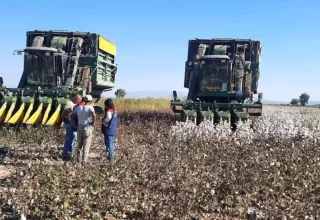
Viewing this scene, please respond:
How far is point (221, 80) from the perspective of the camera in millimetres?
16266

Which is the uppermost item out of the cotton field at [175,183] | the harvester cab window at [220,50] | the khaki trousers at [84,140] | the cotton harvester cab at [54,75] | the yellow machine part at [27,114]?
the harvester cab window at [220,50]

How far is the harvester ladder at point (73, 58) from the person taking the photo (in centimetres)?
1564

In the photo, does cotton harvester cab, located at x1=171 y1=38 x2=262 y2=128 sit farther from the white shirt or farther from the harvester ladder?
the white shirt

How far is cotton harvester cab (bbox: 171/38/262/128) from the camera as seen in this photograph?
49.6ft

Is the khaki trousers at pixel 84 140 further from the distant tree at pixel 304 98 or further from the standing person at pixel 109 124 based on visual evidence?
the distant tree at pixel 304 98

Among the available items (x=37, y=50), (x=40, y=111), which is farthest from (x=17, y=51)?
(x=40, y=111)

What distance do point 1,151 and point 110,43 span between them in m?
9.76

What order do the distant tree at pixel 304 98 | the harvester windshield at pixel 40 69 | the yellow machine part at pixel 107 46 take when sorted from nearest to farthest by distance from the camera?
the harvester windshield at pixel 40 69 → the yellow machine part at pixel 107 46 → the distant tree at pixel 304 98

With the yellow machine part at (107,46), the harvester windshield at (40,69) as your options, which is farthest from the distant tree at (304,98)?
the harvester windshield at (40,69)

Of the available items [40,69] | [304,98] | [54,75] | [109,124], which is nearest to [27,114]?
[54,75]

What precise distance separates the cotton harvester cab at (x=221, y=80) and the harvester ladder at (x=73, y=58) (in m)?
3.67

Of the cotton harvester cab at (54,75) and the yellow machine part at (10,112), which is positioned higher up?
the cotton harvester cab at (54,75)

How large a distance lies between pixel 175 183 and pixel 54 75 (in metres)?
9.87

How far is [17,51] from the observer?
1543 centimetres
